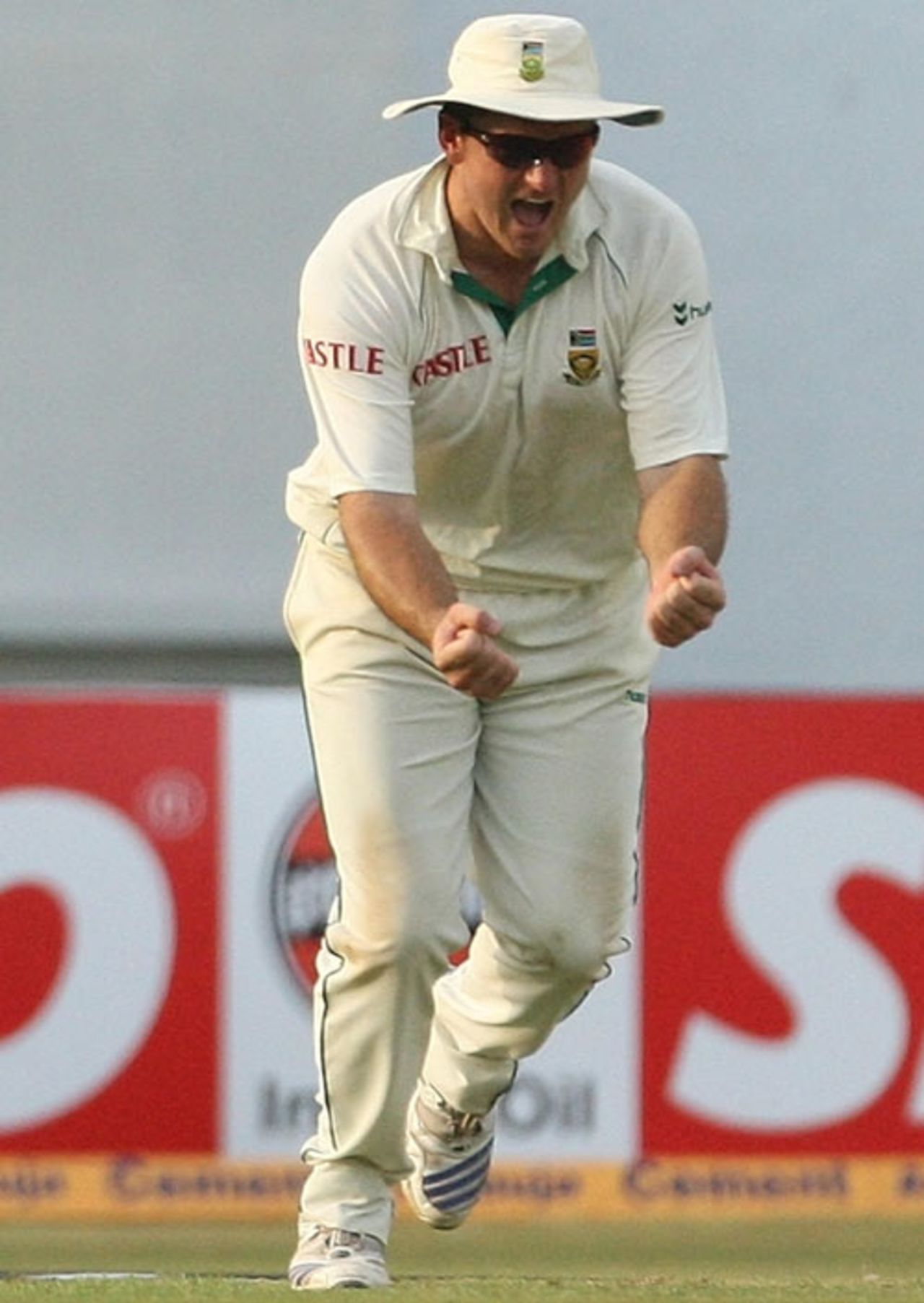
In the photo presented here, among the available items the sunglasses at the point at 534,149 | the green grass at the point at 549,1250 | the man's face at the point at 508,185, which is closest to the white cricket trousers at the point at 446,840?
the man's face at the point at 508,185

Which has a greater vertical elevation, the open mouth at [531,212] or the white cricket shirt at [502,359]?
the open mouth at [531,212]

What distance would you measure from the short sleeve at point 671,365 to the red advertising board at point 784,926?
2.09 m

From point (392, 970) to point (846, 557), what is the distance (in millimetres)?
3384

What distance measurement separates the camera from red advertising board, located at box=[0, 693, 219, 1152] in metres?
6.02

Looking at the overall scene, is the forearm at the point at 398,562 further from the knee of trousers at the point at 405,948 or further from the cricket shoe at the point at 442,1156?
the cricket shoe at the point at 442,1156

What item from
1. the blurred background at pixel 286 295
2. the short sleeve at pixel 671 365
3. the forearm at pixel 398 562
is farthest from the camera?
the blurred background at pixel 286 295

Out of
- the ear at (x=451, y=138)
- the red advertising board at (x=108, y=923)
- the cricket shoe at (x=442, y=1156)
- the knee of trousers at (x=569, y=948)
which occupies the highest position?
the ear at (x=451, y=138)

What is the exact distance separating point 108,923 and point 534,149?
251cm

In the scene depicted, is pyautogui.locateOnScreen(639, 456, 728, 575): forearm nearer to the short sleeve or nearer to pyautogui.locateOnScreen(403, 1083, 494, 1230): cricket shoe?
the short sleeve

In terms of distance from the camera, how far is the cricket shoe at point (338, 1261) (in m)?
4.18

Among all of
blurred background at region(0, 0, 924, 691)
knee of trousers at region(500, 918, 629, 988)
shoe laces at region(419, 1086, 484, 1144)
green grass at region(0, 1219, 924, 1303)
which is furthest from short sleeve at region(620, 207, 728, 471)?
blurred background at region(0, 0, 924, 691)

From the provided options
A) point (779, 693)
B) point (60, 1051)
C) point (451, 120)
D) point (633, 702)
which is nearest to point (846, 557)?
point (779, 693)

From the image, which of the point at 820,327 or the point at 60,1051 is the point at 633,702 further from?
the point at 820,327

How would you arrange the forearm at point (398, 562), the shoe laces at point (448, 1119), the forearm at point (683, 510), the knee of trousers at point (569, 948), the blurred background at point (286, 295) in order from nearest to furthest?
the forearm at point (398, 562), the forearm at point (683, 510), the knee of trousers at point (569, 948), the shoe laces at point (448, 1119), the blurred background at point (286, 295)
